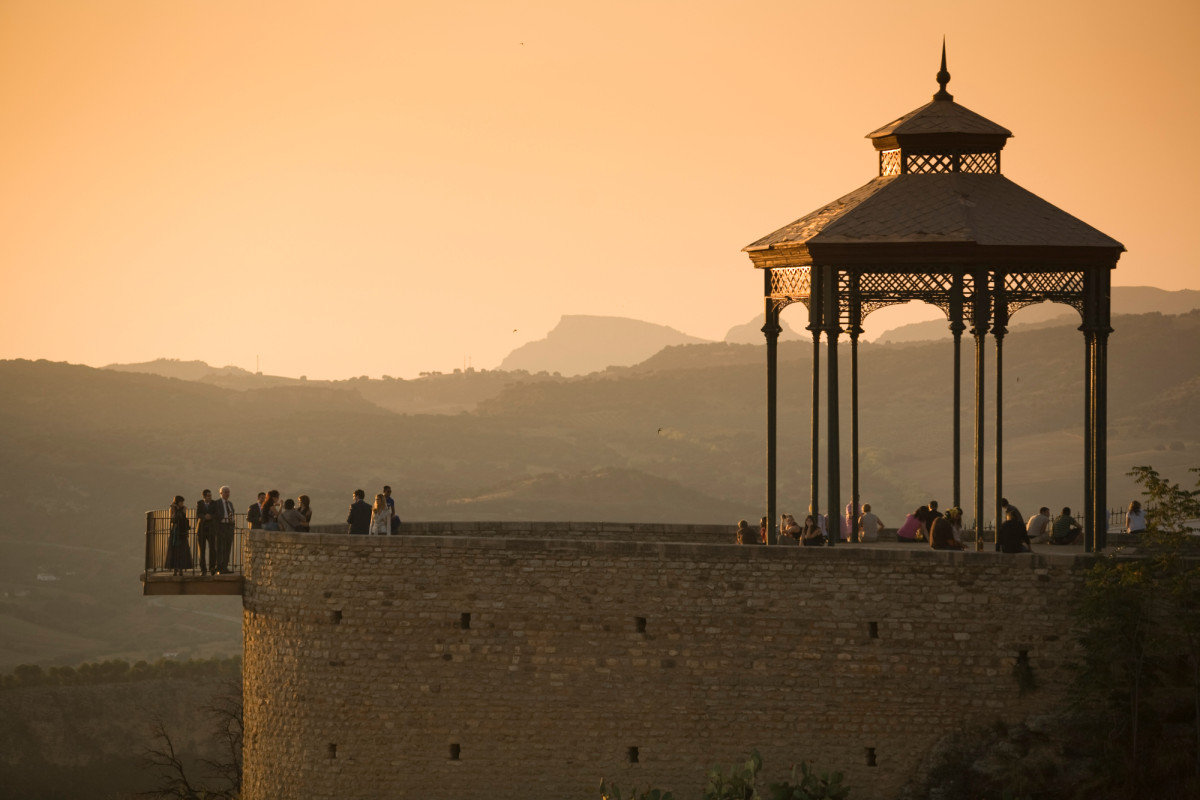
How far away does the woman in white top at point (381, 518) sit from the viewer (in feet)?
88.0

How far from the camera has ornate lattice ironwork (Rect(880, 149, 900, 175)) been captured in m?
26.7

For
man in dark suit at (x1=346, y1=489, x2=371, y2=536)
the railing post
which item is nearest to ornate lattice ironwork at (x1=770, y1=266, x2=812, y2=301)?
man in dark suit at (x1=346, y1=489, x2=371, y2=536)

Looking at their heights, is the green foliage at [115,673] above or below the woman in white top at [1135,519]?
below

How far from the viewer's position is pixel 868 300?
26516 mm

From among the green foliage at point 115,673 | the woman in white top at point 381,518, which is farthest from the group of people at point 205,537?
the green foliage at point 115,673

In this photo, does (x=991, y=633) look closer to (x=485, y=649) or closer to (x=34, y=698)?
(x=485, y=649)

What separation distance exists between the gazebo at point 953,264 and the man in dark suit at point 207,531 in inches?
334

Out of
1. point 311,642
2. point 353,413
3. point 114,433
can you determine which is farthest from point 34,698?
point 353,413

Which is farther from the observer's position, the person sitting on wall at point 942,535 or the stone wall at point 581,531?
the stone wall at point 581,531

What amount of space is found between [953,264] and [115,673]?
5395 cm

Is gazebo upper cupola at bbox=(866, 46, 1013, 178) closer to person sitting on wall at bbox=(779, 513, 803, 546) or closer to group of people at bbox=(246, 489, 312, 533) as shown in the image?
person sitting on wall at bbox=(779, 513, 803, 546)

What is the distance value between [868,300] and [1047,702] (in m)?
6.98

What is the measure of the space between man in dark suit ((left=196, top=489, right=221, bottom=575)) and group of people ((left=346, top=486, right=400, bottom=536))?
2.05 m

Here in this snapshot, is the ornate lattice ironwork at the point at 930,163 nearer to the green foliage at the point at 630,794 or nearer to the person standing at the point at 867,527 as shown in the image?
the person standing at the point at 867,527
